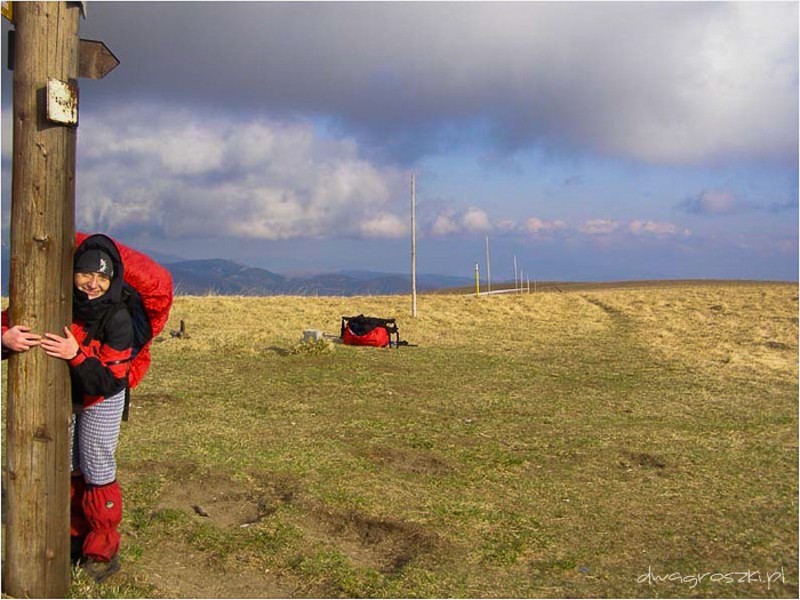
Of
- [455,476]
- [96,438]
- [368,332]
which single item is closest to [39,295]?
[96,438]

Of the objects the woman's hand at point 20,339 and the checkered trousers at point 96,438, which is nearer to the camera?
the woman's hand at point 20,339

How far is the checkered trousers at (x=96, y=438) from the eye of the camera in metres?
3.90

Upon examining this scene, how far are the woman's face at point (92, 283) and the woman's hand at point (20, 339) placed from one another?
356 mm

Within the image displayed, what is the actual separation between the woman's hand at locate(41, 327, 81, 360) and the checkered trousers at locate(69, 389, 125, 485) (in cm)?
40

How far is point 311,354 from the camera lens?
44.1 feet

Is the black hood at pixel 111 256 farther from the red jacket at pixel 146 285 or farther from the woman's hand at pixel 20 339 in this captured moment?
the woman's hand at pixel 20 339

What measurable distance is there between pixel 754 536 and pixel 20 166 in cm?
499

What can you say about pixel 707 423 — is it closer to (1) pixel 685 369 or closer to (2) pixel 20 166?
(1) pixel 685 369

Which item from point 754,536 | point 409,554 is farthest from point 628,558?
point 409,554

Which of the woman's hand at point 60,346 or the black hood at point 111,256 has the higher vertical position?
the black hood at point 111,256

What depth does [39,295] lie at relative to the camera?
3541 mm

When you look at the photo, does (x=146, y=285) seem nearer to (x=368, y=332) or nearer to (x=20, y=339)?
(x=20, y=339)

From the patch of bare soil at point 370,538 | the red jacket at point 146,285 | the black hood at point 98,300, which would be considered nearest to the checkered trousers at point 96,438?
the red jacket at point 146,285

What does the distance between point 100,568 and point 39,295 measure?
5.07ft
